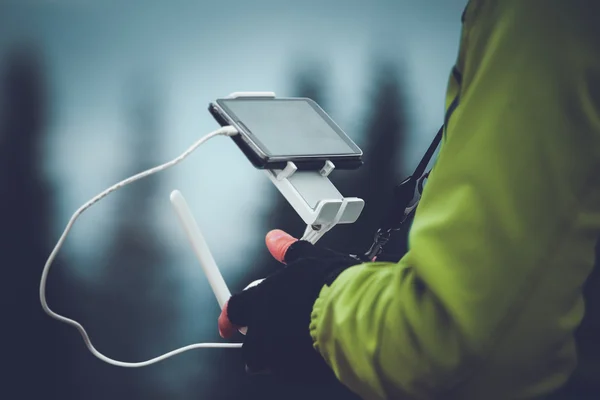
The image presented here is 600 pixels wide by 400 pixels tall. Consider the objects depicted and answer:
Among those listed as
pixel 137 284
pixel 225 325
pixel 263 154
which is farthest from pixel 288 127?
pixel 137 284

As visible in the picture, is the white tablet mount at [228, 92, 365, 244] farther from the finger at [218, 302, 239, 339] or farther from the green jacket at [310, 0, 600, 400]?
the green jacket at [310, 0, 600, 400]

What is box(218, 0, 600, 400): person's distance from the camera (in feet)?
0.93

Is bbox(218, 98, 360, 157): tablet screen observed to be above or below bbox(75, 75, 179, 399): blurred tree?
above

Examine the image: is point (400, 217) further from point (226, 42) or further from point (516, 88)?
point (226, 42)

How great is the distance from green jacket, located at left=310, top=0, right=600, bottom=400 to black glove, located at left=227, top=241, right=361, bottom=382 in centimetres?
9

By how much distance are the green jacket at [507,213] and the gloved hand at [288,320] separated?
9 centimetres

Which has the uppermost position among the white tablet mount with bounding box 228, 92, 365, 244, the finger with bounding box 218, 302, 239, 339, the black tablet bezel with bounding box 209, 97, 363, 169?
the black tablet bezel with bounding box 209, 97, 363, 169

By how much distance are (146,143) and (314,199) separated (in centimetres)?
53

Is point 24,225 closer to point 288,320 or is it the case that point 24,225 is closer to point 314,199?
point 314,199

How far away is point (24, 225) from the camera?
A: 1.02m

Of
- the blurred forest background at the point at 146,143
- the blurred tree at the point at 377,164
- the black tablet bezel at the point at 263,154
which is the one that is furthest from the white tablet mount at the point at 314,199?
the blurred tree at the point at 377,164

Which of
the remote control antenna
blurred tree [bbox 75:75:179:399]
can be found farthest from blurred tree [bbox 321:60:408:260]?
the remote control antenna

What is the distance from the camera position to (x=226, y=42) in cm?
102

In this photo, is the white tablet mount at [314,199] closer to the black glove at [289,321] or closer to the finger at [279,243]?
the finger at [279,243]
